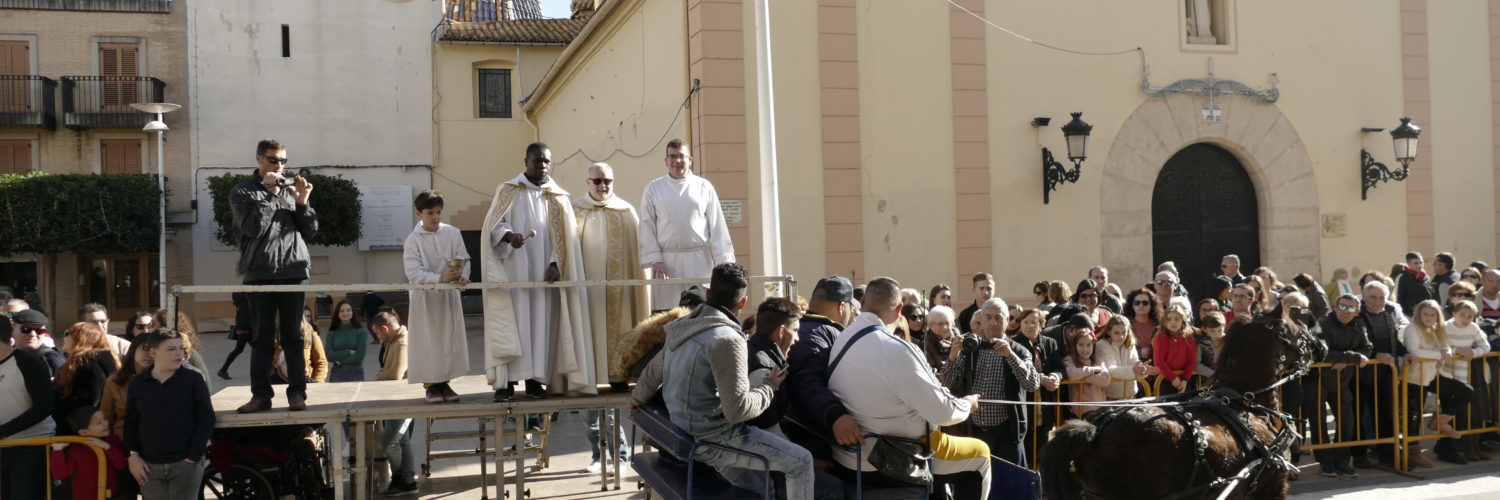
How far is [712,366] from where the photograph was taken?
17.3ft

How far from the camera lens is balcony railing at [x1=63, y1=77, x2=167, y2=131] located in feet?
94.5

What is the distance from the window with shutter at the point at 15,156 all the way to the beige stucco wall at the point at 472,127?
1017 centimetres

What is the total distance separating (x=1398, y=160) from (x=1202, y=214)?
115 inches

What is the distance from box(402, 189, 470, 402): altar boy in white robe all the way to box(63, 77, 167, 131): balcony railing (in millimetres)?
25047

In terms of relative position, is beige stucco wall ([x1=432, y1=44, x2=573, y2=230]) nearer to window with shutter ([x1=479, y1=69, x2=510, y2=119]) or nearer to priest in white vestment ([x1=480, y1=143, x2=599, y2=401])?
window with shutter ([x1=479, y1=69, x2=510, y2=119])

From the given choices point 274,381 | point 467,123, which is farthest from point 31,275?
point 274,381

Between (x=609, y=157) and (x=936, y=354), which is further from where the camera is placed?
(x=609, y=157)

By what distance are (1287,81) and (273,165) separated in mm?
13107

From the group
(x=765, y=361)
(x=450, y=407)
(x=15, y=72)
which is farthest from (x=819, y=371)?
(x=15, y=72)

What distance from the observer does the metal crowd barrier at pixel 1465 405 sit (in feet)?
31.3

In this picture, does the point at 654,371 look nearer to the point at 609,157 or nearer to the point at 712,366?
the point at 712,366

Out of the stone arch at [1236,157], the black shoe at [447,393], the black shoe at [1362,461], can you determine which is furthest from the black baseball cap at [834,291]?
the stone arch at [1236,157]

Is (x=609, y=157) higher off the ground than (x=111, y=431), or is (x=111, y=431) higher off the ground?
(x=609, y=157)

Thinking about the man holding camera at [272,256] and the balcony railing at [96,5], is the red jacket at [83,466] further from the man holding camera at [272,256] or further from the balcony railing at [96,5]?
the balcony railing at [96,5]
